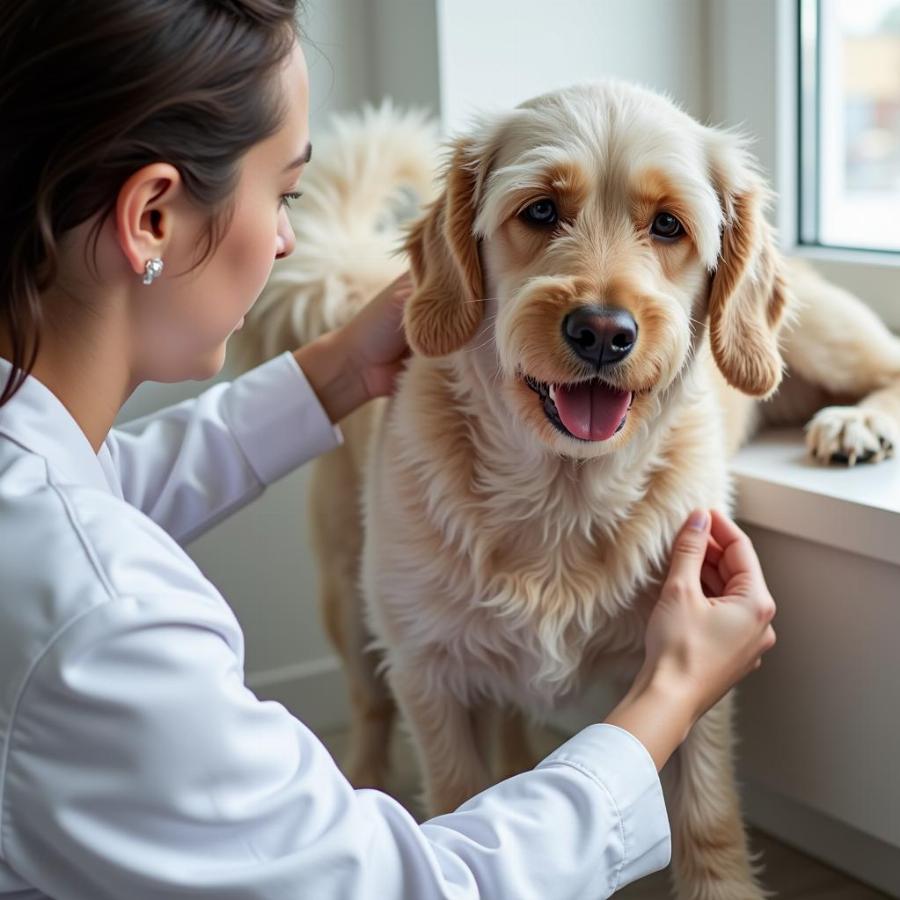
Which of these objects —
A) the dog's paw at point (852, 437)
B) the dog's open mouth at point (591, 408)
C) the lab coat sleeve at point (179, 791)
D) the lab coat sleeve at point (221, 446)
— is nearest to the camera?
the lab coat sleeve at point (179, 791)

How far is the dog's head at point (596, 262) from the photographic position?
107 cm

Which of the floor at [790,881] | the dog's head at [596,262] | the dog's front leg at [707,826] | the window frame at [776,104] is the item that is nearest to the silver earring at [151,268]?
the dog's head at [596,262]

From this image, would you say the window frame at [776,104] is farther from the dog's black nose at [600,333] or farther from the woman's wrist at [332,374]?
the dog's black nose at [600,333]

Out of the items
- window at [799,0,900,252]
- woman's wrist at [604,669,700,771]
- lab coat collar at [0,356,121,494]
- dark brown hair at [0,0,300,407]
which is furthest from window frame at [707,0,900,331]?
lab coat collar at [0,356,121,494]

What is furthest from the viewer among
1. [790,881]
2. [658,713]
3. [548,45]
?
[548,45]

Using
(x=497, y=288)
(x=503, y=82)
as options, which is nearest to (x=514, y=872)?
(x=497, y=288)

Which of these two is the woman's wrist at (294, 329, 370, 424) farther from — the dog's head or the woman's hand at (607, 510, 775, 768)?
the woman's hand at (607, 510, 775, 768)

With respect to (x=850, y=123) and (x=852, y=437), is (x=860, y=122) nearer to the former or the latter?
(x=850, y=123)

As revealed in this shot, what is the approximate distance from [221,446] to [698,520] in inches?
20.7

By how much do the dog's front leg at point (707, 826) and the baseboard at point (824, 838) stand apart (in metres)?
0.27

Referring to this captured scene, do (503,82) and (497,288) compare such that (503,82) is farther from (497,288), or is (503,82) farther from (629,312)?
(629,312)

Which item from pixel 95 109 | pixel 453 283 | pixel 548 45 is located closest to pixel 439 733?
pixel 453 283

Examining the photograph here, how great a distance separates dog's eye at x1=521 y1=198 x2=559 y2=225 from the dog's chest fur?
0.76 feet

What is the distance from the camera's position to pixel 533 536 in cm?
128
